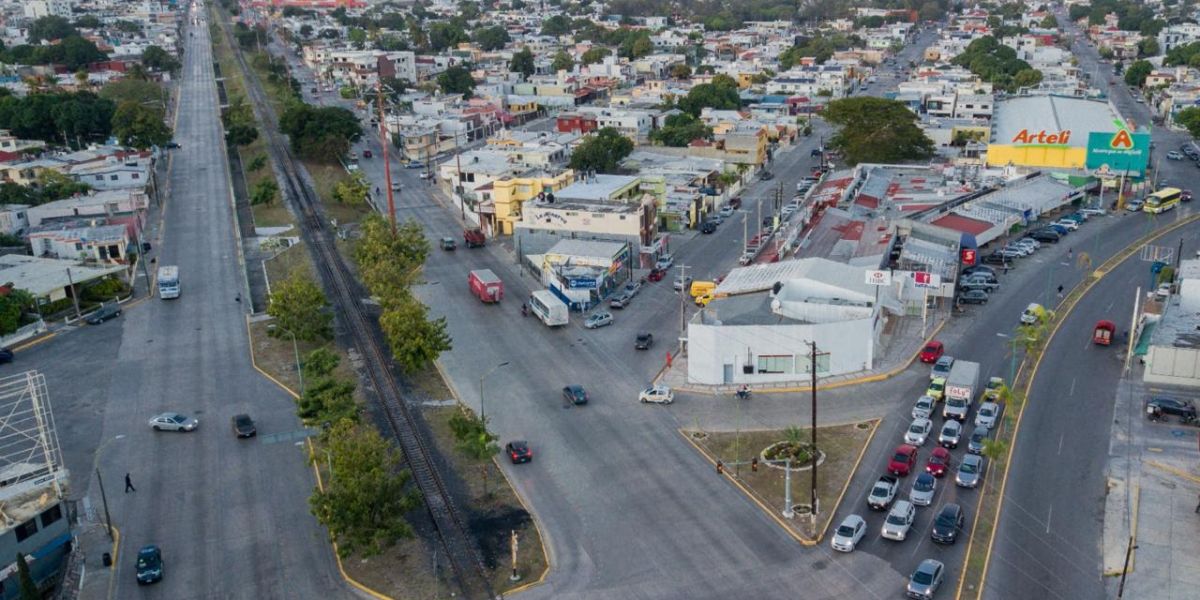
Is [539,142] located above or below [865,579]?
above

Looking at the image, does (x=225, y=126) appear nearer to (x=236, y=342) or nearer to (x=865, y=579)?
(x=236, y=342)

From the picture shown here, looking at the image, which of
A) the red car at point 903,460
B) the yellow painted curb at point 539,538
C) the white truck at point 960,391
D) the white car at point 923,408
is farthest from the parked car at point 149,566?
the white truck at point 960,391

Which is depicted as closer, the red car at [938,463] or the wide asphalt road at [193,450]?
the wide asphalt road at [193,450]

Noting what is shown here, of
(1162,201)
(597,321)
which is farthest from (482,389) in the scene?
(1162,201)

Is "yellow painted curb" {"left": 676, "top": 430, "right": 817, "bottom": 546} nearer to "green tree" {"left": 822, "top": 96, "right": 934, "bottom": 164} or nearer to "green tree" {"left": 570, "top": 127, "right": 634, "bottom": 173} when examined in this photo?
"green tree" {"left": 570, "top": 127, "right": 634, "bottom": 173}

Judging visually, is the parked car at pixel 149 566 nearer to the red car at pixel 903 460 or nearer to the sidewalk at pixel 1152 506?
the red car at pixel 903 460

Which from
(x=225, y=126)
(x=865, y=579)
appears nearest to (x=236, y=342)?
(x=865, y=579)
